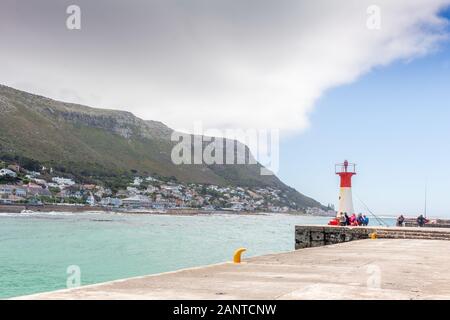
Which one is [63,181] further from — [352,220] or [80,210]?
[352,220]

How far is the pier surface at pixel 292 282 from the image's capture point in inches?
317

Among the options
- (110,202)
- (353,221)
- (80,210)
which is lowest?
→ (80,210)

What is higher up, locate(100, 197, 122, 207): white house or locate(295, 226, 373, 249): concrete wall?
locate(295, 226, 373, 249): concrete wall

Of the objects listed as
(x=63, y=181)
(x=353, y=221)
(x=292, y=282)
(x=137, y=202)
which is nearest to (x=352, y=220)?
(x=353, y=221)

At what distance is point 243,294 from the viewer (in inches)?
323

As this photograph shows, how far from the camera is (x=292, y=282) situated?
979 cm

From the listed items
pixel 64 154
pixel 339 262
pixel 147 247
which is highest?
pixel 64 154

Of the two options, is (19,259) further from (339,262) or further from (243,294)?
(243,294)

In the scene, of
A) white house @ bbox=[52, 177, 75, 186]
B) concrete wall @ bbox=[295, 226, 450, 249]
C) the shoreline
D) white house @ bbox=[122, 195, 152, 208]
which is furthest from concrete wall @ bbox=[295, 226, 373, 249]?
white house @ bbox=[122, 195, 152, 208]

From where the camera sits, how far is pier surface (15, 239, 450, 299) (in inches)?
317

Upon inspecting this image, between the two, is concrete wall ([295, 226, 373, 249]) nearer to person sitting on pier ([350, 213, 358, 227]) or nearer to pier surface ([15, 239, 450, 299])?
person sitting on pier ([350, 213, 358, 227])

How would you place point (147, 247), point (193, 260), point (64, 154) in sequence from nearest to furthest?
point (193, 260) < point (147, 247) < point (64, 154)
